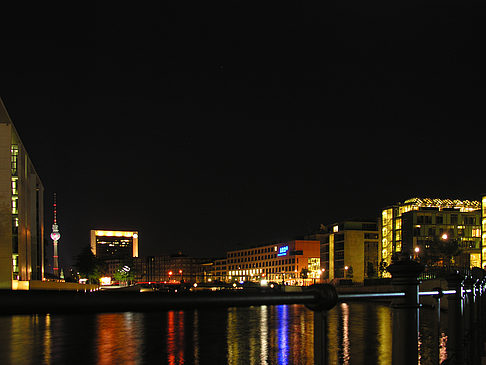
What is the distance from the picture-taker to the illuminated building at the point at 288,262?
500 ft

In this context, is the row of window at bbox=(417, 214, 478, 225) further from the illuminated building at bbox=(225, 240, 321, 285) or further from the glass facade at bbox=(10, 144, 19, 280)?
the glass facade at bbox=(10, 144, 19, 280)

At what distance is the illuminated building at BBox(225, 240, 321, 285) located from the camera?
15250cm

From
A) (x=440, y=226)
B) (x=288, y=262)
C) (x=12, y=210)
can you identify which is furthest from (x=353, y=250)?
(x=12, y=210)

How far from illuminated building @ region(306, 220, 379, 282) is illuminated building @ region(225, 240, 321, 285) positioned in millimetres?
11683

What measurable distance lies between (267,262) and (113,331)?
5432 inches

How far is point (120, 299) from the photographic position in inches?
120

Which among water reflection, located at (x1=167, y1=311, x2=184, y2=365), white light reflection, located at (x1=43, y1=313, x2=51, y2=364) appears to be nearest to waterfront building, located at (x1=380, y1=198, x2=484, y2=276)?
water reflection, located at (x1=167, y1=311, x2=184, y2=365)

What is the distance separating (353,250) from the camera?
129625 millimetres

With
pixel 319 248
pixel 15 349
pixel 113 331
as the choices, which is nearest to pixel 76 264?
pixel 319 248

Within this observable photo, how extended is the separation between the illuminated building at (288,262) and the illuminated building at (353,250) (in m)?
11.7

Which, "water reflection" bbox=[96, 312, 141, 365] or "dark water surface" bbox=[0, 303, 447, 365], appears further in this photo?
"water reflection" bbox=[96, 312, 141, 365]

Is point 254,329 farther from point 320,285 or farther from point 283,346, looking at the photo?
point 320,285

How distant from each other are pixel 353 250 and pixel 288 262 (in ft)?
113

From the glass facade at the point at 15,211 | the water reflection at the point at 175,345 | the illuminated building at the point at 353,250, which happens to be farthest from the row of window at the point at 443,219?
the water reflection at the point at 175,345
